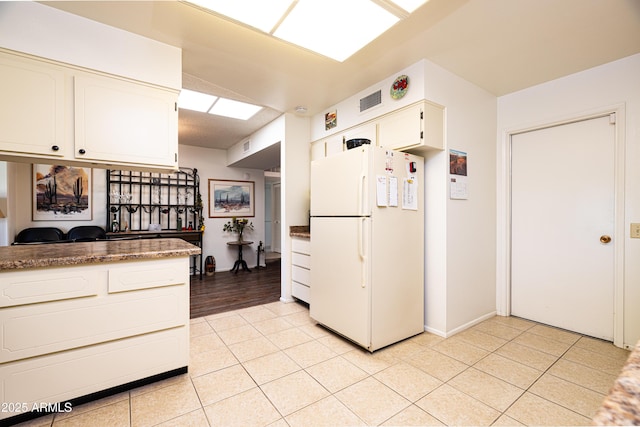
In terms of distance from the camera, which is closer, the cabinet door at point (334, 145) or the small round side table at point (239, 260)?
the cabinet door at point (334, 145)

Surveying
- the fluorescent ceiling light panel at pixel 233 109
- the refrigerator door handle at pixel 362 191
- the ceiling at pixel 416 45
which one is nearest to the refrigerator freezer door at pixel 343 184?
the refrigerator door handle at pixel 362 191

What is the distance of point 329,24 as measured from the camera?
1849 millimetres

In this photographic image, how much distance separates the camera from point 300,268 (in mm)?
3545

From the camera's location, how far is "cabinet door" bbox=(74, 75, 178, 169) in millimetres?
1965

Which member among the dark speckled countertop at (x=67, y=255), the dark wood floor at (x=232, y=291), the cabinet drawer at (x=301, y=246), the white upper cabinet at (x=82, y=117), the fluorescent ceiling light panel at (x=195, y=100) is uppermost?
the fluorescent ceiling light panel at (x=195, y=100)

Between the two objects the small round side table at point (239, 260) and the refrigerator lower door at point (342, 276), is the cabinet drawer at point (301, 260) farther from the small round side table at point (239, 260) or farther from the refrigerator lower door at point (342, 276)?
the small round side table at point (239, 260)

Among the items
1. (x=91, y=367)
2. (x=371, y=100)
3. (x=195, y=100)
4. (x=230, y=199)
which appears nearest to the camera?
(x=91, y=367)

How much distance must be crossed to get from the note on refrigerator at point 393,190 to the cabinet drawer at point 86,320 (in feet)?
5.75

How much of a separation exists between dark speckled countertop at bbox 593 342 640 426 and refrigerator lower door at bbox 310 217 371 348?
1.71 metres

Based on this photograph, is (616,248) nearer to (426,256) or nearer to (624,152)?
(624,152)

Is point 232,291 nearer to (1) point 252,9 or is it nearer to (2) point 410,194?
(2) point 410,194

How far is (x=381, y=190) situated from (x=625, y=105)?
217 cm

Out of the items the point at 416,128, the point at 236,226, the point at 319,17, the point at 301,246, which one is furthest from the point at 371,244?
the point at 236,226

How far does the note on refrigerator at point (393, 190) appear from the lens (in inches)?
92.8
